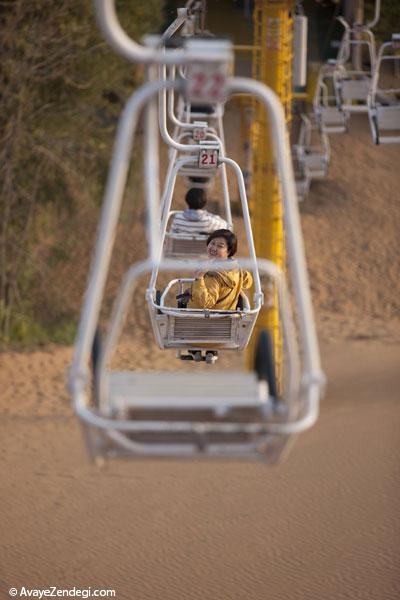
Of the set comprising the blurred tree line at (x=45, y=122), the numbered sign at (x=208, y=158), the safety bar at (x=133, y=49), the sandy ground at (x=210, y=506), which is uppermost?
the safety bar at (x=133, y=49)

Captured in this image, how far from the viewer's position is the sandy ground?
12203mm

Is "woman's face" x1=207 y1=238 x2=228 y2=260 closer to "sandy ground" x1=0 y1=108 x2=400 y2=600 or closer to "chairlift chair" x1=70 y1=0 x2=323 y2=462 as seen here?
"chairlift chair" x1=70 y1=0 x2=323 y2=462

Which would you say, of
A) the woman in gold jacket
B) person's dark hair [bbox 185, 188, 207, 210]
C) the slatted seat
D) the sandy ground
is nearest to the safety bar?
the woman in gold jacket

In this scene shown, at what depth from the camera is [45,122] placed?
14586 mm

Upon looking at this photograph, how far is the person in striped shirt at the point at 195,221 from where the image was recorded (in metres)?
6.46

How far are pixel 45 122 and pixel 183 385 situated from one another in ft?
37.6

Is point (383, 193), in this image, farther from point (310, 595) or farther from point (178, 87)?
point (178, 87)

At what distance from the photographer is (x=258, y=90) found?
3.06 m

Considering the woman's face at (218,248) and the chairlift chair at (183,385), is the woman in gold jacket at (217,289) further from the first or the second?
the chairlift chair at (183,385)

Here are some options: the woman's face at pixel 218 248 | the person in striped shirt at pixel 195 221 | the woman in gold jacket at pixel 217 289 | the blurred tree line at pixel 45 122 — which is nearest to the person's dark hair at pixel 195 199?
the person in striped shirt at pixel 195 221

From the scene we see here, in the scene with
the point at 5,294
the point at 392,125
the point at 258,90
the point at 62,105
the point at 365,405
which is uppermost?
the point at 258,90

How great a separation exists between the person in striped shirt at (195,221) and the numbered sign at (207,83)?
10.6ft

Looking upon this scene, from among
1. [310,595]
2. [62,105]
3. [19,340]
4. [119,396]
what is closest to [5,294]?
[19,340]

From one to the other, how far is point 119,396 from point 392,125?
5.17 metres
